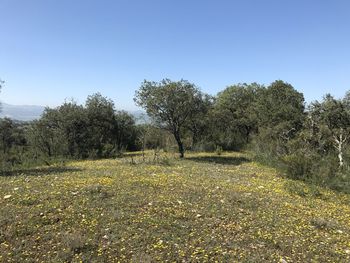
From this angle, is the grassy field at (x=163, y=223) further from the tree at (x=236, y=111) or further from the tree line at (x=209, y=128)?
the tree at (x=236, y=111)

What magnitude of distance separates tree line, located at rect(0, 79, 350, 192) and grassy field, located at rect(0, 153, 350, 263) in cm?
593

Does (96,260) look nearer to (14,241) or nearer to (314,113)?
(14,241)

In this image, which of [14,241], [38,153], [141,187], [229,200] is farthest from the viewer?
[38,153]

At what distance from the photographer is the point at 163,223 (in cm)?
789

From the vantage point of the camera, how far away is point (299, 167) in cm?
1572

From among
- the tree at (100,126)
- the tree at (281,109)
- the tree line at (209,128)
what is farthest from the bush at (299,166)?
the tree at (100,126)

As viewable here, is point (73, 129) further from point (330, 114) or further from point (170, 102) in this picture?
point (330, 114)

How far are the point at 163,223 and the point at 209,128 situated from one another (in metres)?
28.6

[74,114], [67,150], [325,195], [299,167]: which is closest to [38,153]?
[67,150]

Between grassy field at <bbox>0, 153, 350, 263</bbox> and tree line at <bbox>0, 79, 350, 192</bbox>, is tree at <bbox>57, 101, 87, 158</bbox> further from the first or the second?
grassy field at <bbox>0, 153, 350, 263</bbox>

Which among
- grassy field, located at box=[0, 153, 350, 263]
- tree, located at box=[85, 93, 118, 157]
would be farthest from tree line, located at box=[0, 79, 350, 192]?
grassy field, located at box=[0, 153, 350, 263]

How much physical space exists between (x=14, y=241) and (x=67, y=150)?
2309 cm

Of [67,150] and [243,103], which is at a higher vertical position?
[243,103]

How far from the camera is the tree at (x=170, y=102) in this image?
23344 mm
